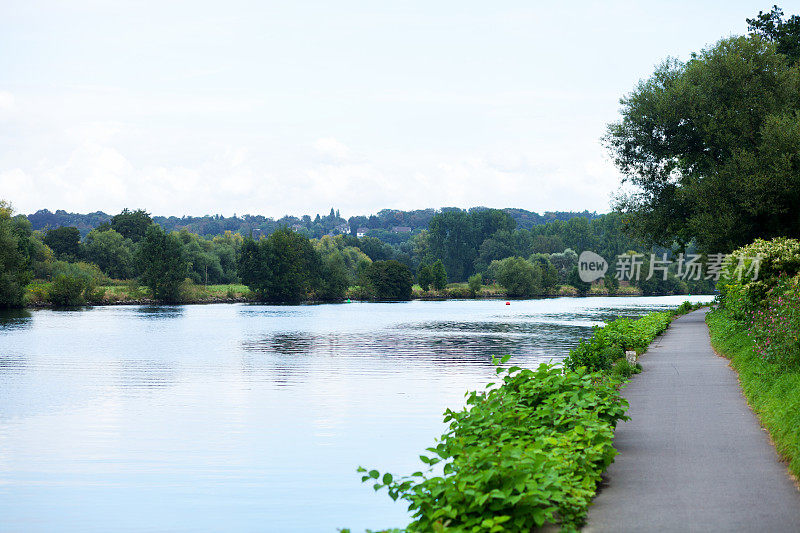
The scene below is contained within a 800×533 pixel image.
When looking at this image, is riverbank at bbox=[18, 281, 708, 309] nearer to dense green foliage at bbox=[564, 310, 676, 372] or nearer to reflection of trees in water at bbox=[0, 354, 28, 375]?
reflection of trees in water at bbox=[0, 354, 28, 375]

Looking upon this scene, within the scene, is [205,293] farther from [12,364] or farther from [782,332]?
[782,332]

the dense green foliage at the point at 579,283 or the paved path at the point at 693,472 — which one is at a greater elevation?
the dense green foliage at the point at 579,283

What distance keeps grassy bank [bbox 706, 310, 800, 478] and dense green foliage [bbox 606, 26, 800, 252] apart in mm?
17093

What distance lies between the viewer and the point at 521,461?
6.65m

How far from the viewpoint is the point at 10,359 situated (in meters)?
29.9

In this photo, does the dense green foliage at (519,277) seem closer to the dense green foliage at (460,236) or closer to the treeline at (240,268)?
the treeline at (240,268)

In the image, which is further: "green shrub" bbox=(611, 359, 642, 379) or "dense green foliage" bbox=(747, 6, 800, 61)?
"dense green foliage" bbox=(747, 6, 800, 61)

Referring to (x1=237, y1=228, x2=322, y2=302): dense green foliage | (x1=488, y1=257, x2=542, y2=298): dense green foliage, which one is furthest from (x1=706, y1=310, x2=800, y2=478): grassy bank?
(x1=488, y1=257, x2=542, y2=298): dense green foliage

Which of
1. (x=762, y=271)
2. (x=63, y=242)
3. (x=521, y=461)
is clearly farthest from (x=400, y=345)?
(x=63, y=242)

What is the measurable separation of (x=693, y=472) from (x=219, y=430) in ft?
33.0

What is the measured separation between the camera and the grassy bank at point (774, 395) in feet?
29.1

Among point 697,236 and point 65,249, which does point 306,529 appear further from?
point 65,249

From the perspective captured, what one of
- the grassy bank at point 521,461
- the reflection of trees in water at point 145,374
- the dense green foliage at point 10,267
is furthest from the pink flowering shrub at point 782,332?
the dense green foliage at point 10,267

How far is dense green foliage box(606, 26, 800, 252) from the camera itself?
112 feet
